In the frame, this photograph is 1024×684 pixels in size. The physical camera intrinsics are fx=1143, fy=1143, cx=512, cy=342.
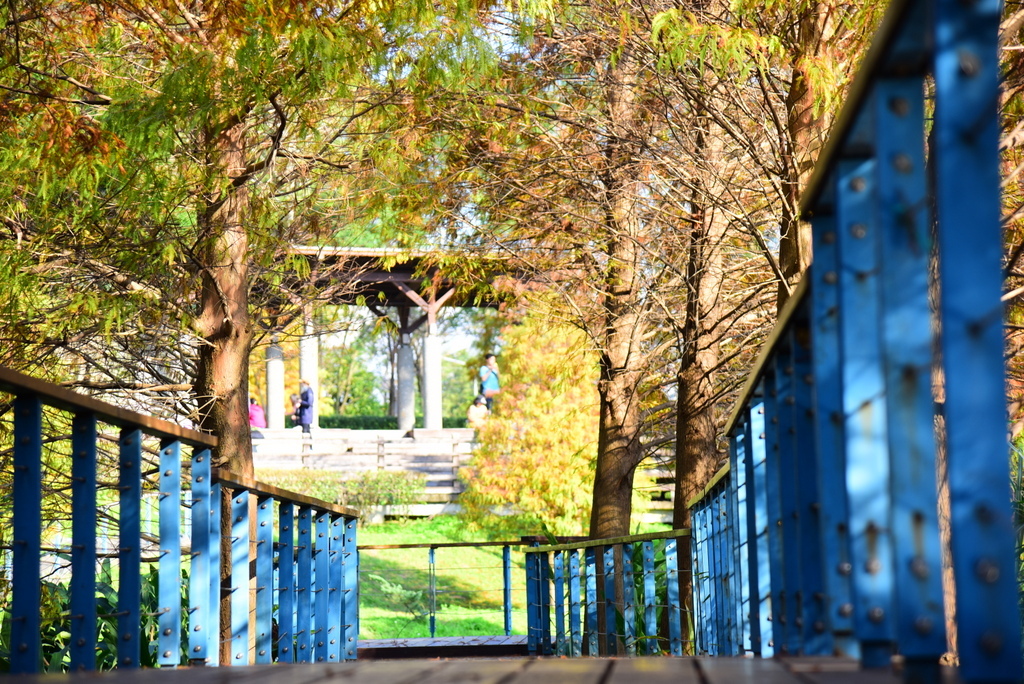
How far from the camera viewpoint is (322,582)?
6418 millimetres

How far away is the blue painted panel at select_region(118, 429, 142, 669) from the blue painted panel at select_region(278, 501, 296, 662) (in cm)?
182

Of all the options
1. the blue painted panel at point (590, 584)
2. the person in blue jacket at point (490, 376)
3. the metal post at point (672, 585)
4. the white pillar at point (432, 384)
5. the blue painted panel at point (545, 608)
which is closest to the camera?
the metal post at point (672, 585)

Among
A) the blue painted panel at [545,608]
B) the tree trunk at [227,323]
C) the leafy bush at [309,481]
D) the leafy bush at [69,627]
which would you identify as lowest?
the blue painted panel at [545,608]

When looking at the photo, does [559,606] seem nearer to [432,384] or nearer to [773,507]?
[773,507]

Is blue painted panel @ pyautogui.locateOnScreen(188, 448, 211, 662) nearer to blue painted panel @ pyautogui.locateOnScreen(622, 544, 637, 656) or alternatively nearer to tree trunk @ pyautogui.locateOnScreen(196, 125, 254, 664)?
A: tree trunk @ pyautogui.locateOnScreen(196, 125, 254, 664)

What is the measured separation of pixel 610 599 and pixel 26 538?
521 centimetres

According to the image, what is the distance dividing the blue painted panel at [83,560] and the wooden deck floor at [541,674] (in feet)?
0.98

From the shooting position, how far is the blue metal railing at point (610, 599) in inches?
283

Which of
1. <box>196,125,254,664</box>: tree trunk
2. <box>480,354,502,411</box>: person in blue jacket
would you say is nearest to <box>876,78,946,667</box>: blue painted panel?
<box>196,125,254,664</box>: tree trunk

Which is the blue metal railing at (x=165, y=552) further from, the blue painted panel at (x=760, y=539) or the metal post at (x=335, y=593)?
the blue painted panel at (x=760, y=539)

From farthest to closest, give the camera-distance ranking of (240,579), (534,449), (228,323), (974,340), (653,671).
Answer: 1. (534,449)
2. (228,323)
3. (240,579)
4. (653,671)
5. (974,340)

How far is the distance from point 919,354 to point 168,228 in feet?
22.8

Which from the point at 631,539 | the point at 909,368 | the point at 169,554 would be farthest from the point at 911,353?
the point at 631,539

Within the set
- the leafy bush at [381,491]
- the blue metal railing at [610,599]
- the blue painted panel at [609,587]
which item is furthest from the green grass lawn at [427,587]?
the blue painted panel at [609,587]
